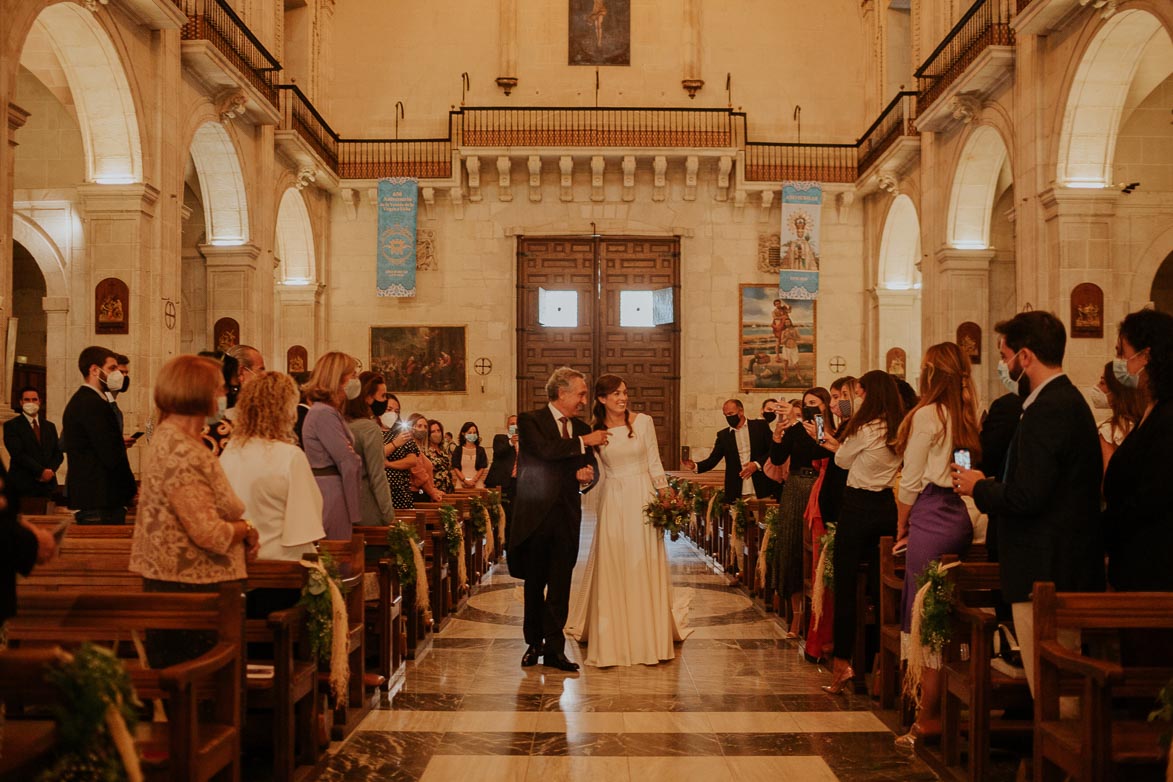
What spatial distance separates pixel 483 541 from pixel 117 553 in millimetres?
6396

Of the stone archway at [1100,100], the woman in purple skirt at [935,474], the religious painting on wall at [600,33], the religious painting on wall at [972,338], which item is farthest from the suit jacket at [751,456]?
the religious painting on wall at [600,33]

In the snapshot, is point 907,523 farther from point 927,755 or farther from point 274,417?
point 274,417

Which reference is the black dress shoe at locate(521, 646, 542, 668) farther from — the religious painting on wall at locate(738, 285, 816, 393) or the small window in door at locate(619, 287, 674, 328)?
the small window in door at locate(619, 287, 674, 328)

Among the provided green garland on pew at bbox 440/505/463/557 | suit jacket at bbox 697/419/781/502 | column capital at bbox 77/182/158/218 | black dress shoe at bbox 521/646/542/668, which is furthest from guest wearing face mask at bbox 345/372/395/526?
column capital at bbox 77/182/158/218

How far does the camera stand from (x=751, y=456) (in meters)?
11.7

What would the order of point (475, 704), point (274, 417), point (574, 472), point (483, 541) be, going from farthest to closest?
point (483, 541)
point (574, 472)
point (475, 704)
point (274, 417)

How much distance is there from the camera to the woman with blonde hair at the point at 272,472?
198 inches

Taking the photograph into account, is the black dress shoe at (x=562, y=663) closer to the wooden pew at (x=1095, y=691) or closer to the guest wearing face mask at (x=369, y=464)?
the guest wearing face mask at (x=369, y=464)

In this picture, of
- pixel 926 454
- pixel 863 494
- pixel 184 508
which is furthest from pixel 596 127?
pixel 184 508

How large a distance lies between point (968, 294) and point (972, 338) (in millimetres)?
687

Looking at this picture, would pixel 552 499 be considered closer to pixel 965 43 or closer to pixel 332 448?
pixel 332 448

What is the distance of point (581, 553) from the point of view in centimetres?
1309

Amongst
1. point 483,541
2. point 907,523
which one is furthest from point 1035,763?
point 483,541

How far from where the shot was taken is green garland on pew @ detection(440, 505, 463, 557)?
29.5 ft
